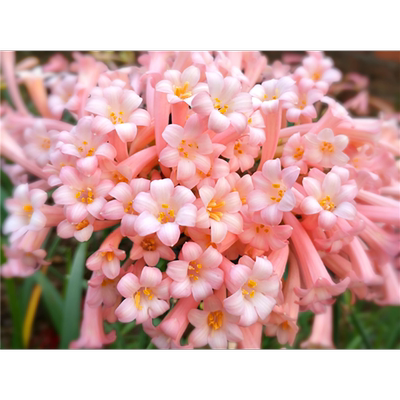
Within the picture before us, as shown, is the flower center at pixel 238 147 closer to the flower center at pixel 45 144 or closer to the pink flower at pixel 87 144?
the pink flower at pixel 87 144

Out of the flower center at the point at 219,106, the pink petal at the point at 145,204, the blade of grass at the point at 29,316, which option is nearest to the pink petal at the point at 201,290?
the pink petal at the point at 145,204

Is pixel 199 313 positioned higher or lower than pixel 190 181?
lower

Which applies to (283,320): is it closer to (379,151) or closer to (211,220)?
(211,220)

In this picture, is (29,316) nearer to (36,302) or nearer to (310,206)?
(36,302)

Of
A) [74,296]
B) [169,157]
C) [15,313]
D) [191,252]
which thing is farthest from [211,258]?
[15,313]

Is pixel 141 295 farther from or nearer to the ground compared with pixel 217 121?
nearer to the ground

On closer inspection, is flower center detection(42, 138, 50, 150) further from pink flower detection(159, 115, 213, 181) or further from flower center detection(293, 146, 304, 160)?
flower center detection(293, 146, 304, 160)

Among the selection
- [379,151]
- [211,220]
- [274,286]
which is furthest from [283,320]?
[379,151]
